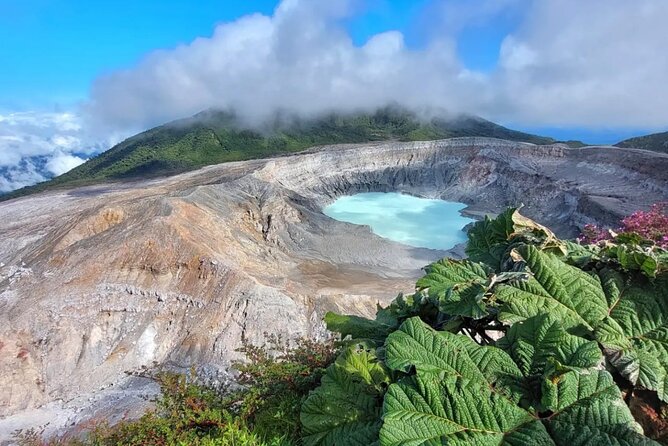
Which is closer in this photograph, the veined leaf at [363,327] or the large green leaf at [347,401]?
the large green leaf at [347,401]

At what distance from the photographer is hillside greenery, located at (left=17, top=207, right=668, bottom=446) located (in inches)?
89.3

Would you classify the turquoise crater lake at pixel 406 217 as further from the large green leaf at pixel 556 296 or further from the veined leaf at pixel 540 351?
the veined leaf at pixel 540 351

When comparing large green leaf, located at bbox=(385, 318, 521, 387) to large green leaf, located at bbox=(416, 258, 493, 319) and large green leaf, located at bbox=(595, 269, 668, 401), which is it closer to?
large green leaf, located at bbox=(416, 258, 493, 319)

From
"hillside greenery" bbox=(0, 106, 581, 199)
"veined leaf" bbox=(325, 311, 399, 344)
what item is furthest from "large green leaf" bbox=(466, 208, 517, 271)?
"hillside greenery" bbox=(0, 106, 581, 199)

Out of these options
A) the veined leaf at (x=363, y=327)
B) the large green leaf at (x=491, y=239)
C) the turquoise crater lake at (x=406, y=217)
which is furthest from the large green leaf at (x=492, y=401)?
the turquoise crater lake at (x=406, y=217)

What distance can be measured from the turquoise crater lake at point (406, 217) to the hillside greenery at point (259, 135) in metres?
21.7

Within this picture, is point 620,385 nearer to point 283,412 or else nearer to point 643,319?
point 643,319

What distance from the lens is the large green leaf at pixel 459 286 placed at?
3.11 metres

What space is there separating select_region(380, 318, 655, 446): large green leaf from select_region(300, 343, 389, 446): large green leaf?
1.58 ft

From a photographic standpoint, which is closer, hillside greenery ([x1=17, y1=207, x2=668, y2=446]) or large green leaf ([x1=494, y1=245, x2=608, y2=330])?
hillside greenery ([x1=17, y1=207, x2=668, y2=446])

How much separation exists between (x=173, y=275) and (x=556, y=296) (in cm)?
1915

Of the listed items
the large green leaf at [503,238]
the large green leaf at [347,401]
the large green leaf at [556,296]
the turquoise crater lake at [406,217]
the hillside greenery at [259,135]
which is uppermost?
the hillside greenery at [259,135]

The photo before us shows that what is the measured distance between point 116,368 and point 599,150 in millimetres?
48796

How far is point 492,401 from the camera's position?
94.0 inches
